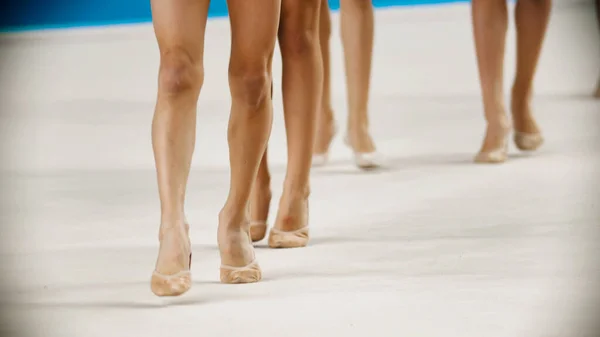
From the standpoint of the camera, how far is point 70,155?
4430mm

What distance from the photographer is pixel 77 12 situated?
9.23m

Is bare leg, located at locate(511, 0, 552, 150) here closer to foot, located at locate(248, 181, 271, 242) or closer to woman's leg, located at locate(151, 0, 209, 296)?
foot, located at locate(248, 181, 271, 242)

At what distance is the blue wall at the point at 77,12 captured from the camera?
8.88m

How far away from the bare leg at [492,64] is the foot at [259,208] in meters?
1.27

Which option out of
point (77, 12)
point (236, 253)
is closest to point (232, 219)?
point (236, 253)

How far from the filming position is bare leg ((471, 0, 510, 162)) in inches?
160

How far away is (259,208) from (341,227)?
298 millimetres

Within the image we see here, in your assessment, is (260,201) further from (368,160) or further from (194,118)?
(368,160)

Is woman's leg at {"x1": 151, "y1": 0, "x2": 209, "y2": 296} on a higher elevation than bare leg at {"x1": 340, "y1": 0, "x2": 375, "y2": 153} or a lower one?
higher

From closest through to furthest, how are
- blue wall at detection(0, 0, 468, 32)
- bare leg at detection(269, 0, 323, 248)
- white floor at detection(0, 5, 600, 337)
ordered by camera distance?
white floor at detection(0, 5, 600, 337)
bare leg at detection(269, 0, 323, 248)
blue wall at detection(0, 0, 468, 32)

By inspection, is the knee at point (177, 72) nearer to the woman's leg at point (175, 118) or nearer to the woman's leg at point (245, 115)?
the woman's leg at point (175, 118)

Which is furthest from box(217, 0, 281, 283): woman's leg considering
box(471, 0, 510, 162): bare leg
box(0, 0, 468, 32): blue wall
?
box(0, 0, 468, 32): blue wall

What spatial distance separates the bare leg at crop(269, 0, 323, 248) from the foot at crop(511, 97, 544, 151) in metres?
1.51

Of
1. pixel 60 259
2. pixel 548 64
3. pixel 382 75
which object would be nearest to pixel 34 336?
pixel 60 259
